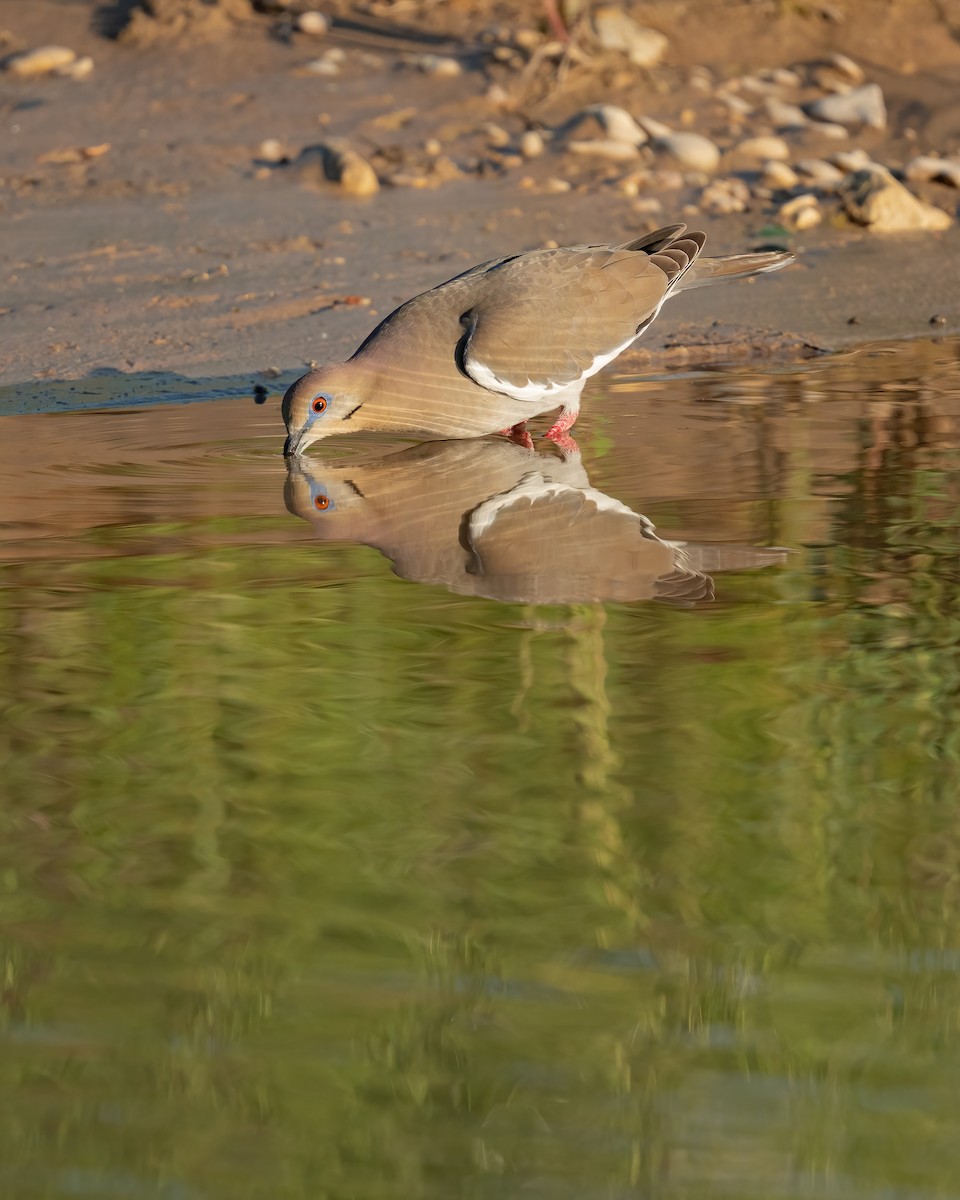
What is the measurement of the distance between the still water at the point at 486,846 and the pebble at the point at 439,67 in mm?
6548

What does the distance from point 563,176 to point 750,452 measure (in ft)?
16.3

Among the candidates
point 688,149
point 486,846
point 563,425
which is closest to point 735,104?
point 688,149

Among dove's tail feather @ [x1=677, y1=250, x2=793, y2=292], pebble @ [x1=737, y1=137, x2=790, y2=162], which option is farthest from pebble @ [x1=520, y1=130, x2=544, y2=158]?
dove's tail feather @ [x1=677, y1=250, x2=793, y2=292]

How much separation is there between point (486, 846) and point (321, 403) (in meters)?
3.32

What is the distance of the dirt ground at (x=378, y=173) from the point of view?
8.02m

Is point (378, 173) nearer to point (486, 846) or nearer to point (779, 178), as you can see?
point (779, 178)

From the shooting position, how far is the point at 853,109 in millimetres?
11039

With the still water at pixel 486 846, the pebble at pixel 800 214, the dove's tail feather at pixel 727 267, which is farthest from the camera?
the pebble at pixel 800 214

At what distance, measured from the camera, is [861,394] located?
21.5 ft

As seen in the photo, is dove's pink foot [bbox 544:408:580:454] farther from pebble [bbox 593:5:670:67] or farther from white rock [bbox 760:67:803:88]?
white rock [bbox 760:67:803:88]

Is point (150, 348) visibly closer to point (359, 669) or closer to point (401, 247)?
point (401, 247)

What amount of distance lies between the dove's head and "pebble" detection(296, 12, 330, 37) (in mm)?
6366

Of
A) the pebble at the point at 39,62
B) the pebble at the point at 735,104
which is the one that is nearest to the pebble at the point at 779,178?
the pebble at the point at 735,104

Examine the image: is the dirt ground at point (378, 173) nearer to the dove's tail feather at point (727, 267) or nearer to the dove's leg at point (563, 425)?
the dove's tail feather at point (727, 267)
